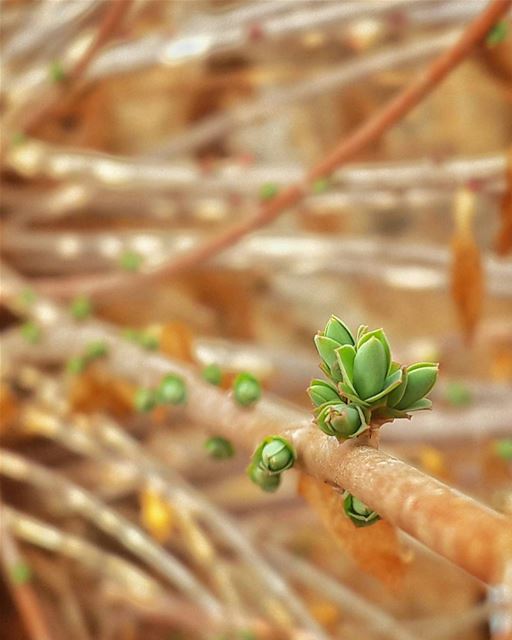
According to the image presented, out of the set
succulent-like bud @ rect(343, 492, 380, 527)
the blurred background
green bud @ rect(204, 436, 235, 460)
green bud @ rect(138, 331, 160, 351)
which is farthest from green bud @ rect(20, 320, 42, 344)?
succulent-like bud @ rect(343, 492, 380, 527)

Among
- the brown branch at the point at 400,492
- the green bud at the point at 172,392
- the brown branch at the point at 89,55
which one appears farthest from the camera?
the brown branch at the point at 89,55

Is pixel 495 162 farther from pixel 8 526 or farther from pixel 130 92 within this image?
pixel 130 92

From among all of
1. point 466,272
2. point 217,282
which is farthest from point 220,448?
point 217,282

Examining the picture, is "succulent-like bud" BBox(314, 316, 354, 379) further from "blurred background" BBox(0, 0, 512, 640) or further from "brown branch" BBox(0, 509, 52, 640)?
"brown branch" BBox(0, 509, 52, 640)

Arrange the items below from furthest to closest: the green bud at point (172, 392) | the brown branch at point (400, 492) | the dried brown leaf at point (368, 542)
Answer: the green bud at point (172, 392), the dried brown leaf at point (368, 542), the brown branch at point (400, 492)

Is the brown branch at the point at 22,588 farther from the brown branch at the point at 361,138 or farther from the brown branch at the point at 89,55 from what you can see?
the brown branch at the point at 89,55

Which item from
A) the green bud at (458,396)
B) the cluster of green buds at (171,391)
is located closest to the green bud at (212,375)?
the cluster of green buds at (171,391)

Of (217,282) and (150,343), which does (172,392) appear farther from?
(217,282)
